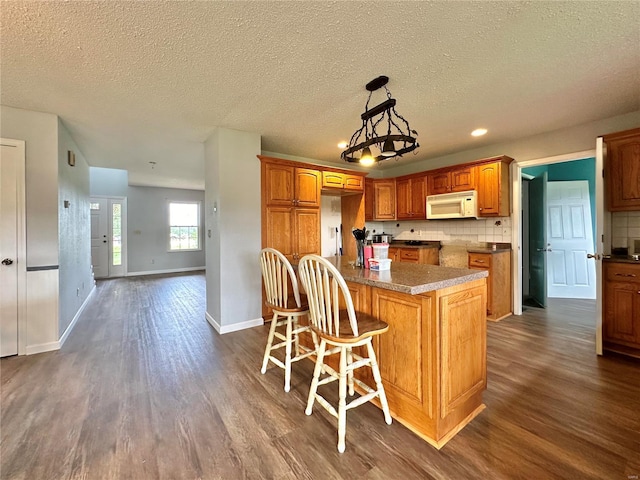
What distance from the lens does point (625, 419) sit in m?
1.72

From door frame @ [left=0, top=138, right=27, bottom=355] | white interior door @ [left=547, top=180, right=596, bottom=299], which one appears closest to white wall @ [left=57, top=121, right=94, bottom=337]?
door frame @ [left=0, top=138, right=27, bottom=355]

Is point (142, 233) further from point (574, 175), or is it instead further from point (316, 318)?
point (574, 175)

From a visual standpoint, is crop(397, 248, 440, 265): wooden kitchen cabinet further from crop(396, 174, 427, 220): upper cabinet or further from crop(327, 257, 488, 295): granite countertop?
crop(327, 257, 488, 295): granite countertop

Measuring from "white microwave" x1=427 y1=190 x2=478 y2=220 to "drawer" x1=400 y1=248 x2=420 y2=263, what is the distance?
61 cm

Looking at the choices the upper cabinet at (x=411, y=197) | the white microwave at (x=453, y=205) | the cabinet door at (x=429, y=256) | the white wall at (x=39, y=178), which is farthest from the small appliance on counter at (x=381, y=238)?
the white wall at (x=39, y=178)

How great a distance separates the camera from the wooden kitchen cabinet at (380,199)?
5.23 metres

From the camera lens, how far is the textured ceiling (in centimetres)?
158

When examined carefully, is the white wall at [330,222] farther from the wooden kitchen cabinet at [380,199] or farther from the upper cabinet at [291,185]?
the upper cabinet at [291,185]

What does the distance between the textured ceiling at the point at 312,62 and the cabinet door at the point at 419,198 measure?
149 centimetres

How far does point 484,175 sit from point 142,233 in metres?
8.32

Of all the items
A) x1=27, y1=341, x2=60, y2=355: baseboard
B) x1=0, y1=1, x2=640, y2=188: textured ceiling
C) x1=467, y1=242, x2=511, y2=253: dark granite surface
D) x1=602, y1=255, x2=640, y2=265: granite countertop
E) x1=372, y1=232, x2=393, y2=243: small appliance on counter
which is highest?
x1=0, y1=1, x2=640, y2=188: textured ceiling

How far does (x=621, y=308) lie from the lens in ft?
8.66

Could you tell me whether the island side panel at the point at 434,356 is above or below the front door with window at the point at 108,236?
below

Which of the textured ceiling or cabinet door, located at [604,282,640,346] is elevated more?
the textured ceiling
